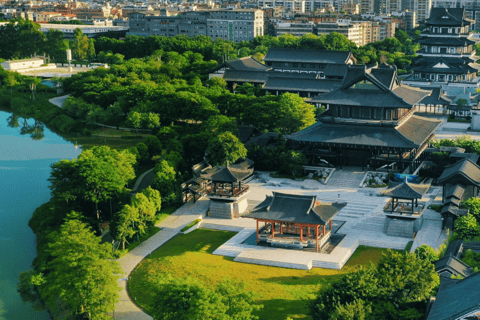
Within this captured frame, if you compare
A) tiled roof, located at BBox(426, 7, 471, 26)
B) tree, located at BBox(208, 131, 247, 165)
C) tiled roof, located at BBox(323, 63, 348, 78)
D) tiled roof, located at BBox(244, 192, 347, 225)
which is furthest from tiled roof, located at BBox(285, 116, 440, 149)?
tiled roof, located at BBox(426, 7, 471, 26)

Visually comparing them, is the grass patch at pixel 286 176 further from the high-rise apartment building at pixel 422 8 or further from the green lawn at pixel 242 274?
the high-rise apartment building at pixel 422 8

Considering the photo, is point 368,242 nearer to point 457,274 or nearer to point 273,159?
point 457,274

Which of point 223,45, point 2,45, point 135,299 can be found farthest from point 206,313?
point 2,45

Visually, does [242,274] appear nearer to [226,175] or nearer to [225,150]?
[226,175]

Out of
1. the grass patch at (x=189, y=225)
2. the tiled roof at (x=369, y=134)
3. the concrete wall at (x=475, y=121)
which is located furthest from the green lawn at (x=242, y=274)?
the concrete wall at (x=475, y=121)

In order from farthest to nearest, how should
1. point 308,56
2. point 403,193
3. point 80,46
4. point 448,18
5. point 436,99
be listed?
point 80,46 → point 308,56 → point 448,18 → point 436,99 → point 403,193

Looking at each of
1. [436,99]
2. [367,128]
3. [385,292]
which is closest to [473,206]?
[367,128]
